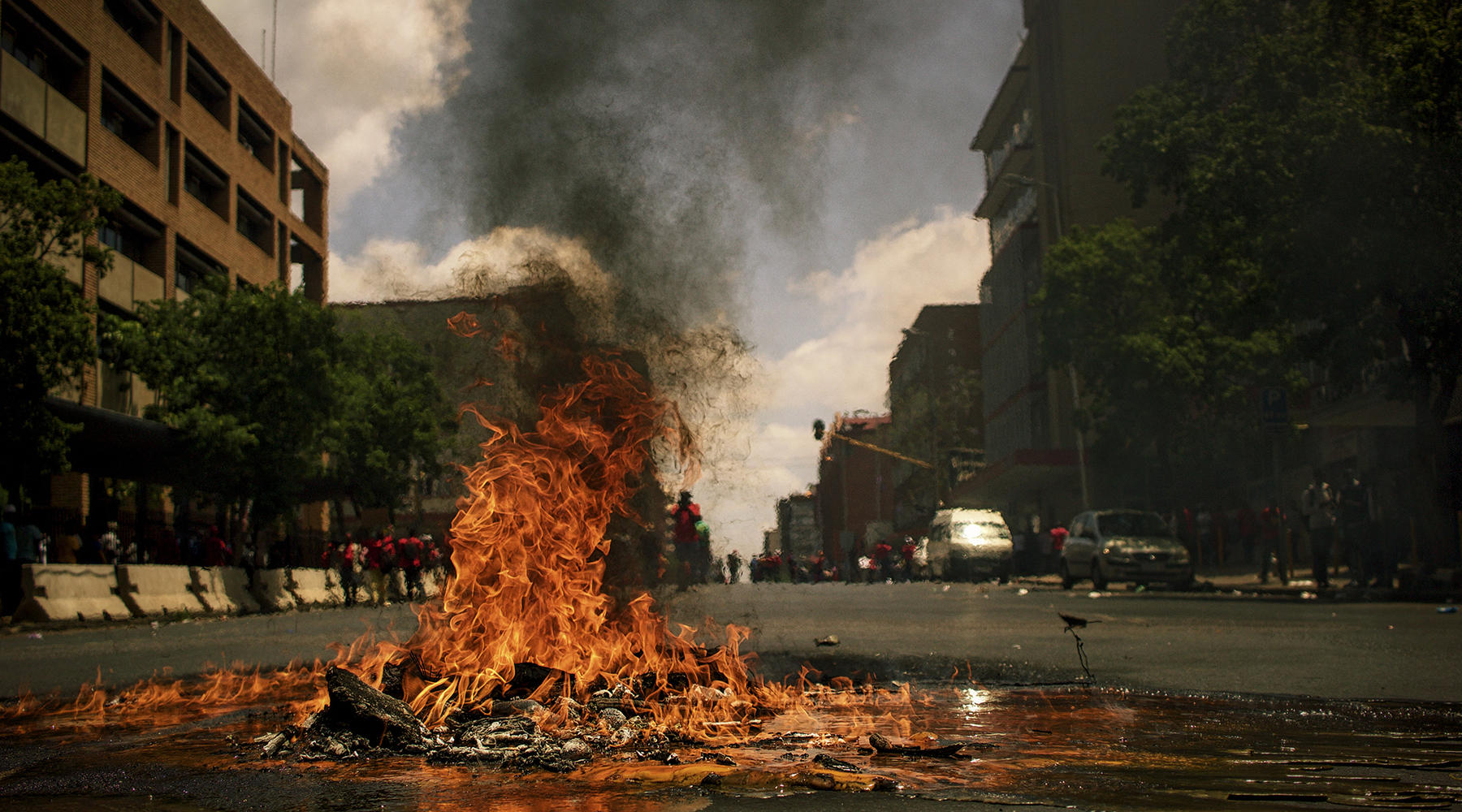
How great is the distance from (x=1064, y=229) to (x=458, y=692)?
48.9 metres

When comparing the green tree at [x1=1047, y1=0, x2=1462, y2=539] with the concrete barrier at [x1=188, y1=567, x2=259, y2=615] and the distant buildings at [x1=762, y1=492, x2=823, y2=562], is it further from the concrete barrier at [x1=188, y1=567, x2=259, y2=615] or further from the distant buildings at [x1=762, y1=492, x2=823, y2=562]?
the distant buildings at [x1=762, y1=492, x2=823, y2=562]

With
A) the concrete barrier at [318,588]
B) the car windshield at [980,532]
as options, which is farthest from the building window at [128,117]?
the car windshield at [980,532]

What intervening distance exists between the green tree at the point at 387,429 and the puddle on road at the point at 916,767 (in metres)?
35.0

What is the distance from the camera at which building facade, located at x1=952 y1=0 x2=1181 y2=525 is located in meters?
51.8

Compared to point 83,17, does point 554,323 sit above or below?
below

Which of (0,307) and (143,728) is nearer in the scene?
(143,728)

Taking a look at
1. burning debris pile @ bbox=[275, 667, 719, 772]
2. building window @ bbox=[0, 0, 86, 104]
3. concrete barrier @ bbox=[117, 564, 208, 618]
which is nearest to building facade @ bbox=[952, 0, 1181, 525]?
building window @ bbox=[0, 0, 86, 104]

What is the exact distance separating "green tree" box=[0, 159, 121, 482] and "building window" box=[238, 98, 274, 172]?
2498 cm

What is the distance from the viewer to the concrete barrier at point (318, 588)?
28828 mm

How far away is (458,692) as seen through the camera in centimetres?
634

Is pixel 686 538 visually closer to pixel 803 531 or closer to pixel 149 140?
pixel 149 140

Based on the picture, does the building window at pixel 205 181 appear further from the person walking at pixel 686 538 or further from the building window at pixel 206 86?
the person walking at pixel 686 538

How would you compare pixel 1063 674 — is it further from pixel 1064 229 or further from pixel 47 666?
pixel 1064 229

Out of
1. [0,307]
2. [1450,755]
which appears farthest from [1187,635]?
[0,307]
